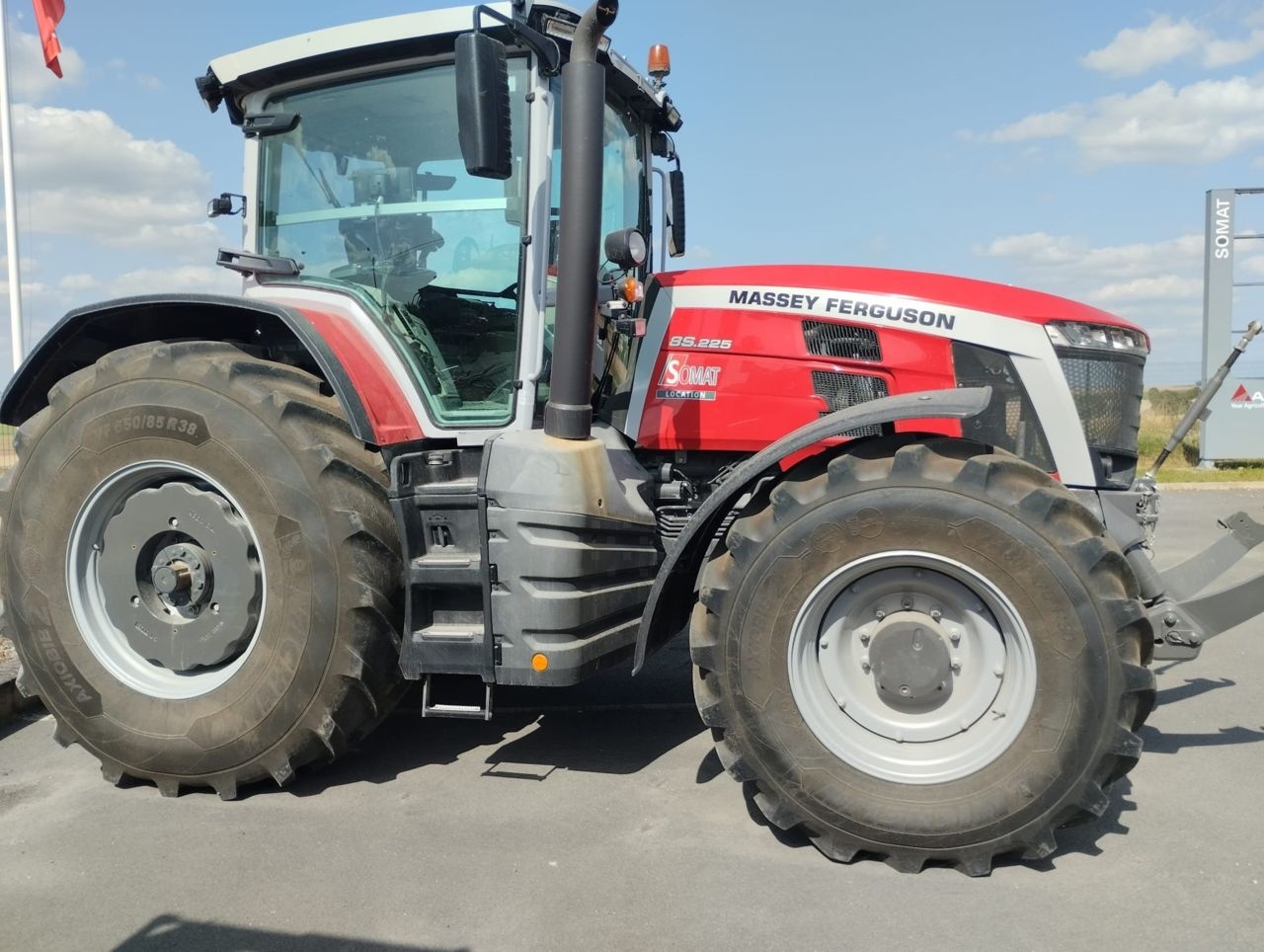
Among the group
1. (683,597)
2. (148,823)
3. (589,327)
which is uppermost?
(589,327)

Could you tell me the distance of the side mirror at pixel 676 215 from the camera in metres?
4.96

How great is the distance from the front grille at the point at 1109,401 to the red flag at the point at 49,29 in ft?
32.0

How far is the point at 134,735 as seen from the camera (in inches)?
138

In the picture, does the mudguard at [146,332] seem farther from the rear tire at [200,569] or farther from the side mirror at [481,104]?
the side mirror at [481,104]

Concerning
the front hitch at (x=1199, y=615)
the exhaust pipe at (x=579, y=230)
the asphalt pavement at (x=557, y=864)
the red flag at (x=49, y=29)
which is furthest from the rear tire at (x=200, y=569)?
the red flag at (x=49, y=29)

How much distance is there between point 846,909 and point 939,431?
1.65 metres

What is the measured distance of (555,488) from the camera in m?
3.32

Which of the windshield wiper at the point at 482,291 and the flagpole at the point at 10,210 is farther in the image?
the flagpole at the point at 10,210

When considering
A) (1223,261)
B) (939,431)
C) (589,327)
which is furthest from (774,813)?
(1223,261)

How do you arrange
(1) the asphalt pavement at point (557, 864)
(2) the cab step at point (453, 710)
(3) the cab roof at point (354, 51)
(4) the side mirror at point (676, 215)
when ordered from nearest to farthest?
(1) the asphalt pavement at point (557, 864), (2) the cab step at point (453, 710), (3) the cab roof at point (354, 51), (4) the side mirror at point (676, 215)

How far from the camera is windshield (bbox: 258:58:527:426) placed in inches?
143

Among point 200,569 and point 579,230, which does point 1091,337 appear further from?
point 200,569

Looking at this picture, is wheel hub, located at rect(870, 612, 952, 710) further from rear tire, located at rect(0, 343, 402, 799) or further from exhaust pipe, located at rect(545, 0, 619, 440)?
rear tire, located at rect(0, 343, 402, 799)

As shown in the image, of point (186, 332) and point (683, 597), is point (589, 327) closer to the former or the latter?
point (683, 597)
